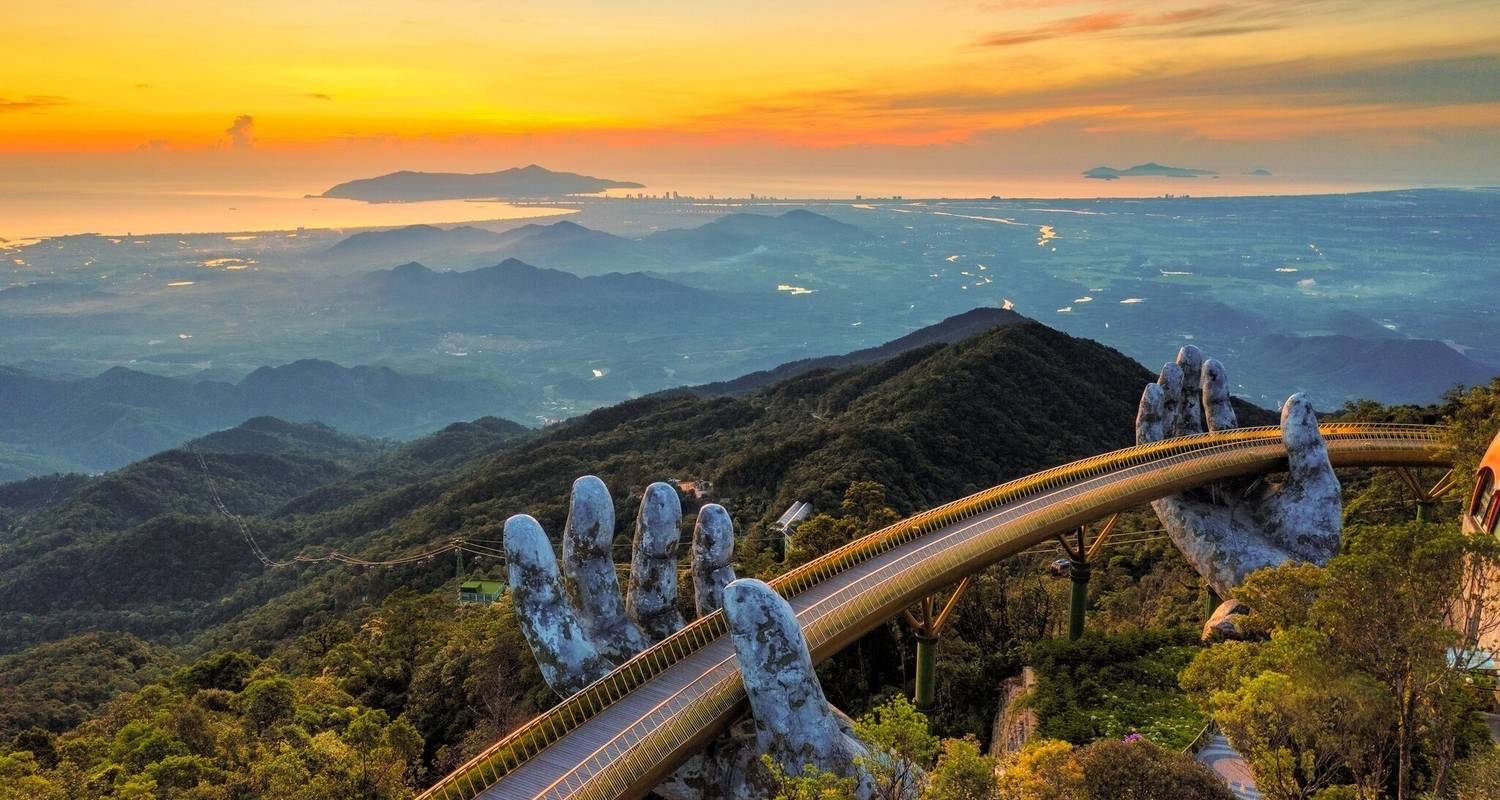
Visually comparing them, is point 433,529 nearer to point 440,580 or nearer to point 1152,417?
point 440,580

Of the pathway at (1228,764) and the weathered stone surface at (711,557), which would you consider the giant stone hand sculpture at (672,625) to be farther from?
the pathway at (1228,764)

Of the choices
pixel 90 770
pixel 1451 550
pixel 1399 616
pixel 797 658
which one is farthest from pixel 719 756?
pixel 90 770

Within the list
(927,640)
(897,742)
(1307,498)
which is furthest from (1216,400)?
(897,742)

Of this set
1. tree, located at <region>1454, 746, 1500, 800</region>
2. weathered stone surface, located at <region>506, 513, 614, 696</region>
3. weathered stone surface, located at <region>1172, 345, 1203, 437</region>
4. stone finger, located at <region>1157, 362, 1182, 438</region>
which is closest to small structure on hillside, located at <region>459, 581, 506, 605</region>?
weathered stone surface, located at <region>506, 513, 614, 696</region>

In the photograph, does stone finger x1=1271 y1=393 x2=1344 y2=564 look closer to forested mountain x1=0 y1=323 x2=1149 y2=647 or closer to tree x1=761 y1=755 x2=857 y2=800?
forested mountain x1=0 y1=323 x2=1149 y2=647

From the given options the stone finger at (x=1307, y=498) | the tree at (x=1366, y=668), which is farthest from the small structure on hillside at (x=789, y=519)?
the tree at (x=1366, y=668)
